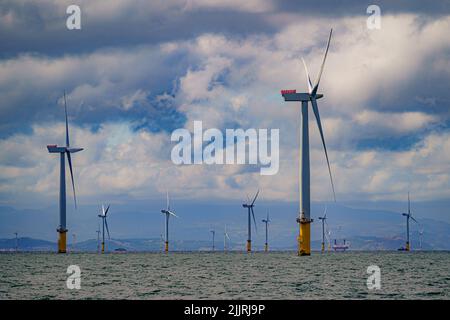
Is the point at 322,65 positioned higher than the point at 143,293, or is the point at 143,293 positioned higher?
the point at 322,65

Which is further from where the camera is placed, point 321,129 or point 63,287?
point 321,129

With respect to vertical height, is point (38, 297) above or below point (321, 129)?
below

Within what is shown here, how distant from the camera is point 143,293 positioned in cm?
9088

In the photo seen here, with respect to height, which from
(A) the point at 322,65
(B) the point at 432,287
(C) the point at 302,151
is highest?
(A) the point at 322,65

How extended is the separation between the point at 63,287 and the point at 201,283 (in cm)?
1836

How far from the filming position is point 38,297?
87.2 m
